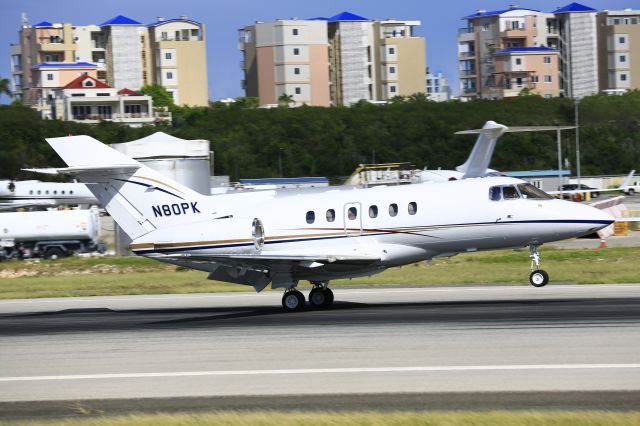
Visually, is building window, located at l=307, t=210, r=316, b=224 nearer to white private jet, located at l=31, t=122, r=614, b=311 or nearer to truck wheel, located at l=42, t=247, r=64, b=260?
white private jet, located at l=31, t=122, r=614, b=311

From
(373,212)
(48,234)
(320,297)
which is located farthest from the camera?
(48,234)

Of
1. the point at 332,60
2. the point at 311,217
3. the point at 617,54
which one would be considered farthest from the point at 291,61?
the point at 311,217

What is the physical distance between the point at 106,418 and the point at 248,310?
39.4ft

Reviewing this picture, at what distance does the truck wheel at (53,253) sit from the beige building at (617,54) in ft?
428

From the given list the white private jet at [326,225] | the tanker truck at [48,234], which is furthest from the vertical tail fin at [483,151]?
the white private jet at [326,225]

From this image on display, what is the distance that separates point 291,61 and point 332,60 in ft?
33.0

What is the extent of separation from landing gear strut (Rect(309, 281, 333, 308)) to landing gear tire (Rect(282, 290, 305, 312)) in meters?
0.60

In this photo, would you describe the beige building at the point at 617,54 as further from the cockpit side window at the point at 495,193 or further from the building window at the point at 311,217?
the building window at the point at 311,217

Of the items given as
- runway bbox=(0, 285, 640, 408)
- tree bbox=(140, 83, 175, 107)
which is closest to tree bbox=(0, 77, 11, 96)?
tree bbox=(140, 83, 175, 107)

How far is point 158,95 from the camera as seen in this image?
15638 centimetres

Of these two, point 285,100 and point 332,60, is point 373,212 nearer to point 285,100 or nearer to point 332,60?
point 285,100

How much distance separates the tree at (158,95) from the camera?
155125 millimetres

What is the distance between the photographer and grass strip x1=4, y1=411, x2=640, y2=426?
40.3ft

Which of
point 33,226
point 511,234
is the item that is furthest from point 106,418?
point 33,226
